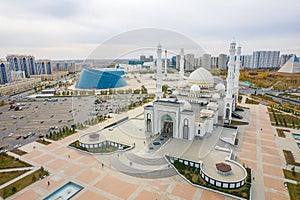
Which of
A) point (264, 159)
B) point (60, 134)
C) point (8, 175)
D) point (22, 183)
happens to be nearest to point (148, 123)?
point (60, 134)

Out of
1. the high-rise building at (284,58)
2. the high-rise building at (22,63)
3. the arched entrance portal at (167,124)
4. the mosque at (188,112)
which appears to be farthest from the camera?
the high-rise building at (284,58)

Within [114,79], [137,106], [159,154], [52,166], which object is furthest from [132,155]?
[114,79]

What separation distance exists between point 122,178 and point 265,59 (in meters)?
106

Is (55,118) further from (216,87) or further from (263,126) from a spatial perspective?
(263,126)

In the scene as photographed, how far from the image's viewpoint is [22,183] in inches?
522

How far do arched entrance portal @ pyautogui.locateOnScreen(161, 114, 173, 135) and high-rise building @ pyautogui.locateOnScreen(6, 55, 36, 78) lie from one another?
72417 millimetres

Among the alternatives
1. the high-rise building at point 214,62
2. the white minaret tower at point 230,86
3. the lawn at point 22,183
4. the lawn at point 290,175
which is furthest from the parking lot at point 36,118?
the high-rise building at point 214,62

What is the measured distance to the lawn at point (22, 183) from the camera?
12.3m

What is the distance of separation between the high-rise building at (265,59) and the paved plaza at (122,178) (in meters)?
92.0

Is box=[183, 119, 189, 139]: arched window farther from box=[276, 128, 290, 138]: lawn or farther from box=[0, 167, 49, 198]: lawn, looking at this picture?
box=[0, 167, 49, 198]: lawn

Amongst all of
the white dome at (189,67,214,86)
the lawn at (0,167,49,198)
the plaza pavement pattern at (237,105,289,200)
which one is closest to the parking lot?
the lawn at (0,167,49,198)

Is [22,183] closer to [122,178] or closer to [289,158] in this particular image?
[122,178]

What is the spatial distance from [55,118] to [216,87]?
83.2 feet

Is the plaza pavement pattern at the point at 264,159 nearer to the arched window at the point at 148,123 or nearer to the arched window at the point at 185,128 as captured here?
the arched window at the point at 185,128
